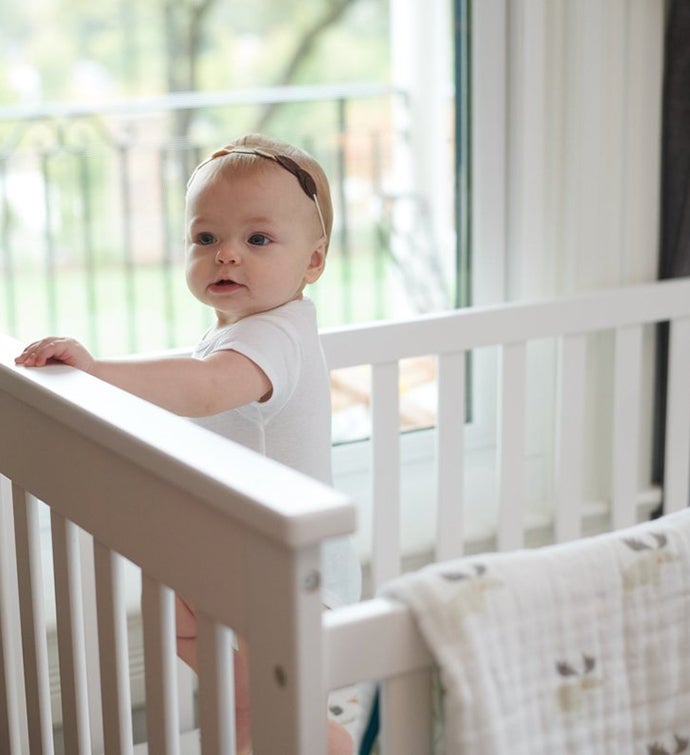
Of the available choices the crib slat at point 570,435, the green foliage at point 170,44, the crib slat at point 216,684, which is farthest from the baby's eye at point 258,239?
the green foliage at point 170,44

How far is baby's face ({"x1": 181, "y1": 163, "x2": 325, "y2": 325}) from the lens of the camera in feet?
4.09

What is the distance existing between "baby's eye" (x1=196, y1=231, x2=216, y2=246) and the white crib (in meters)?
0.20

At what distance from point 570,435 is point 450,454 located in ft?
0.69

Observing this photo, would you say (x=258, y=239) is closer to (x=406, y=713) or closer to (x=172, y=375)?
(x=172, y=375)

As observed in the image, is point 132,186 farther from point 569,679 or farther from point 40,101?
point 569,679

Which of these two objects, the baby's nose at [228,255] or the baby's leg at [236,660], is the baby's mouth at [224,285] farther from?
the baby's leg at [236,660]

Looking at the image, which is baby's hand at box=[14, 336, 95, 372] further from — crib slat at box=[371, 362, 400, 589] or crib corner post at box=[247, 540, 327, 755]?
crib slat at box=[371, 362, 400, 589]

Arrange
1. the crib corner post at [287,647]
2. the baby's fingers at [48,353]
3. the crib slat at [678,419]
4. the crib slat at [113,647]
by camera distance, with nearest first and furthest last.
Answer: the crib corner post at [287,647]
the crib slat at [113,647]
the baby's fingers at [48,353]
the crib slat at [678,419]

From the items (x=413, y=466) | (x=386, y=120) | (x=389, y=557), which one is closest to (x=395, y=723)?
(x=389, y=557)

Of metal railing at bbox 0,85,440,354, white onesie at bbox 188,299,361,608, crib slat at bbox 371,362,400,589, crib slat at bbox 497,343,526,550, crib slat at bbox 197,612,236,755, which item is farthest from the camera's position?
metal railing at bbox 0,85,440,354

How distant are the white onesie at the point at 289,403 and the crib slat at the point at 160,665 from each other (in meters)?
0.30

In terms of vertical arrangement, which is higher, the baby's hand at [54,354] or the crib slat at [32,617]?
the baby's hand at [54,354]

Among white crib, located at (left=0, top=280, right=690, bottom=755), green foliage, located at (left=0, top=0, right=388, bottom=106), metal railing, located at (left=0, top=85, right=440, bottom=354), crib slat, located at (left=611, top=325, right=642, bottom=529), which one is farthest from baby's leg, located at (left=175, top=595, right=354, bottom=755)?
green foliage, located at (left=0, top=0, right=388, bottom=106)

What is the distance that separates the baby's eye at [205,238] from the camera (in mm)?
1281
